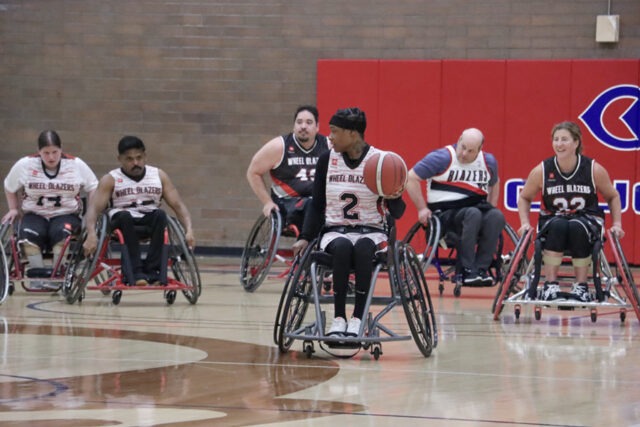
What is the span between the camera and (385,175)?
526 cm

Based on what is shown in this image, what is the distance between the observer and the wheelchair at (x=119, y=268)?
7.41 metres

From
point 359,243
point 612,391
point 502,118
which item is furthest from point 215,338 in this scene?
point 502,118

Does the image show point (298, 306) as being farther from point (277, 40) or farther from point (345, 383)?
point (277, 40)

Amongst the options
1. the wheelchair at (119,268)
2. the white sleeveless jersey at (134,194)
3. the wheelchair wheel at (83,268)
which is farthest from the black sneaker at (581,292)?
the wheelchair wheel at (83,268)

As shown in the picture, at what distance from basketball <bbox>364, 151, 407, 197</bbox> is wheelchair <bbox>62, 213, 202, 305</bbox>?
231 centimetres

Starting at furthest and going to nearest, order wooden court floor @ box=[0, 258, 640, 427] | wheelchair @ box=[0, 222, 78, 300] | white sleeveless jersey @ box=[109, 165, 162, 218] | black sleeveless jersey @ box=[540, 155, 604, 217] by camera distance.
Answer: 1. wheelchair @ box=[0, 222, 78, 300]
2. white sleeveless jersey @ box=[109, 165, 162, 218]
3. black sleeveless jersey @ box=[540, 155, 604, 217]
4. wooden court floor @ box=[0, 258, 640, 427]

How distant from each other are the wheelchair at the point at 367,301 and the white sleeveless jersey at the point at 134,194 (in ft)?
7.82

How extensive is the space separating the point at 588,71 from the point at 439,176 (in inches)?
125

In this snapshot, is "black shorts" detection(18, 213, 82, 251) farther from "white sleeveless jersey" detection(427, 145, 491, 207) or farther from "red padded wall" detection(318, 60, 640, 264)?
"red padded wall" detection(318, 60, 640, 264)

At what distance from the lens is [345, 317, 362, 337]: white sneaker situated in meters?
5.21

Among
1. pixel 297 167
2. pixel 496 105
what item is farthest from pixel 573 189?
pixel 496 105

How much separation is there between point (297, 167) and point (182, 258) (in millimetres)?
1344

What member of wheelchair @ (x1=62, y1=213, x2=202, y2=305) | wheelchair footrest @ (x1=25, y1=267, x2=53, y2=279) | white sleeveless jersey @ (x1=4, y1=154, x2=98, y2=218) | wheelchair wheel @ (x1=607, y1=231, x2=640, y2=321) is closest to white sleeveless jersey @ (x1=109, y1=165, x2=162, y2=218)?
wheelchair @ (x1=62, y1=213, x2=202, y2=305)

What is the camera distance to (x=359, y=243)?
5277 millimetres
